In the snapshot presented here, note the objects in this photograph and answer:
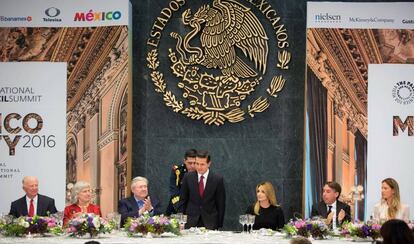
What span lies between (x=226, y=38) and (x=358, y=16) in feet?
5.50

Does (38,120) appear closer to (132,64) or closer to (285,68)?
(132,64)

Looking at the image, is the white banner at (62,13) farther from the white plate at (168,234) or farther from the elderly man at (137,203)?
the white plate at (168,234)

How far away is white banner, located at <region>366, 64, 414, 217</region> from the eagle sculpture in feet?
4.86

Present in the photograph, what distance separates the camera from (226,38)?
11508 mm

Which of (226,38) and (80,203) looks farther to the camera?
(226,38)

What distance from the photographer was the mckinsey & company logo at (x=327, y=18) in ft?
36.5

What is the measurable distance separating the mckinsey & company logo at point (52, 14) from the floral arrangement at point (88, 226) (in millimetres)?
3871

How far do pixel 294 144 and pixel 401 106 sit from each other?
144cm

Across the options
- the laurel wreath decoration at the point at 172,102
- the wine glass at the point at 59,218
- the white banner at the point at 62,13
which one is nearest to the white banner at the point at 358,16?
the laurel wreath decoration at the point at 172,102

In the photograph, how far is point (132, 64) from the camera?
11.7 metres

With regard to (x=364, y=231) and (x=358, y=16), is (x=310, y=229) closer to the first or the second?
(x=364, y=231)

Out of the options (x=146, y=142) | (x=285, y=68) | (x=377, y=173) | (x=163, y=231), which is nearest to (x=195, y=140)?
(x=146, y=142)

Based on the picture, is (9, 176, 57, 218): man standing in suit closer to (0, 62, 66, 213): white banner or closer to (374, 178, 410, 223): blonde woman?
(0, 62, 66, 213): white banner

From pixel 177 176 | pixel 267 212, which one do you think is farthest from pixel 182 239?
pixel 177 176
